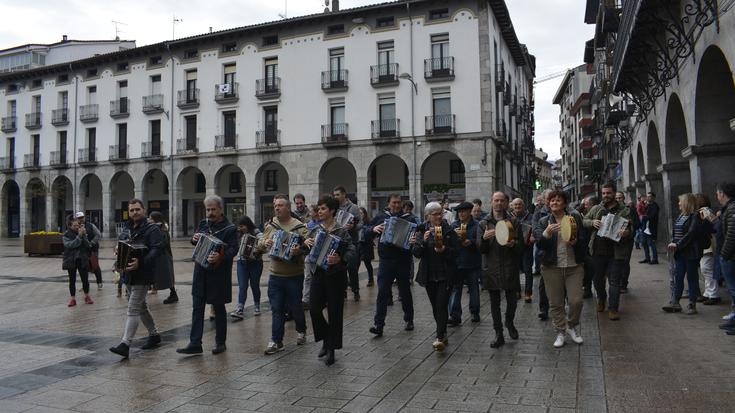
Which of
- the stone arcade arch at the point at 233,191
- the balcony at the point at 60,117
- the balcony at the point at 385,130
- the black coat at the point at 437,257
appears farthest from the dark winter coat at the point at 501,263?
the balcony at the point at 60,117

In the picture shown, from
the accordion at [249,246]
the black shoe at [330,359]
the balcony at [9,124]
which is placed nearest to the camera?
the black shoe at [330,359]

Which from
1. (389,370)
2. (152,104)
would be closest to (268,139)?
(152,104)

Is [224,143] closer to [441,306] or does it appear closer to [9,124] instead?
[9,124]

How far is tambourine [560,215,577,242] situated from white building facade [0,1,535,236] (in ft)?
74.8

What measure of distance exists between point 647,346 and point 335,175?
30310mm

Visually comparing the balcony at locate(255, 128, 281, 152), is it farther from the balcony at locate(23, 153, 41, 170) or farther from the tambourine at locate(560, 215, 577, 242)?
the tambourine at locate(560, 215, 577, 242)

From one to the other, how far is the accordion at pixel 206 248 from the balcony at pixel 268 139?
88.4ft

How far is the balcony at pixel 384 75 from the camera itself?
3000 cm

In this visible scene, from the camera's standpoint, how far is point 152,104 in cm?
3653

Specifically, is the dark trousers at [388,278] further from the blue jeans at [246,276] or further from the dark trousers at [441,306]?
the blue jeans at [246,276]

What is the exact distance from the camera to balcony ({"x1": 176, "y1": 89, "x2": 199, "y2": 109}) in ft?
115

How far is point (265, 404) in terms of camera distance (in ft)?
14.8

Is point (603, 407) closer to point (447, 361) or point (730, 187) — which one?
point (447, 361)

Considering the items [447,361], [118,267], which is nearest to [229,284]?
[118,267]
